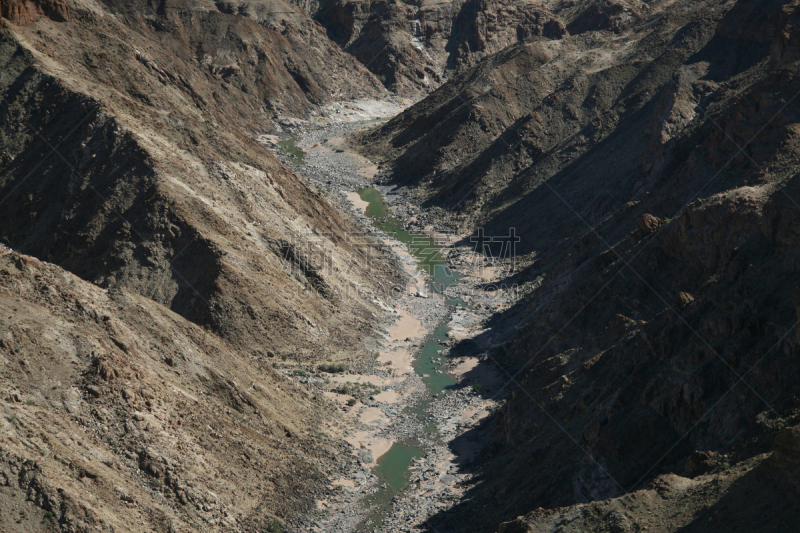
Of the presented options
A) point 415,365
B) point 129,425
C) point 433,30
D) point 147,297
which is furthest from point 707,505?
point 433,30

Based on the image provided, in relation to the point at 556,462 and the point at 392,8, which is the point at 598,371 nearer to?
the point at 556,462

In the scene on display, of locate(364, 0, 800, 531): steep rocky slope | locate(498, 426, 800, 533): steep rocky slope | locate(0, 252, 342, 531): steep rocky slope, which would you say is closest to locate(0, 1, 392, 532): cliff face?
locate(0, 252, 342, 531): steep rocky slope

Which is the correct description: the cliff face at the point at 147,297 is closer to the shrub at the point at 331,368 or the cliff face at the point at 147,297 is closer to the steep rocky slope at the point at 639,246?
the shrub at the point at 331,368

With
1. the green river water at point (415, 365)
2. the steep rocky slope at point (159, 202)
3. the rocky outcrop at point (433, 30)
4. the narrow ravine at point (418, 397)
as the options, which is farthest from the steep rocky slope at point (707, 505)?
the rocky outcrop at point (433, 30)

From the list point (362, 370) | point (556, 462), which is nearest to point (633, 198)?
point (362, 370)

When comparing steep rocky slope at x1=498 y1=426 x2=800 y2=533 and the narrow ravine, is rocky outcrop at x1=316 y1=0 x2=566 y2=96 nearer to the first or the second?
the narrow ravine

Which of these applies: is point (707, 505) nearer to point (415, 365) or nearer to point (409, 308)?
point (415, 365)
